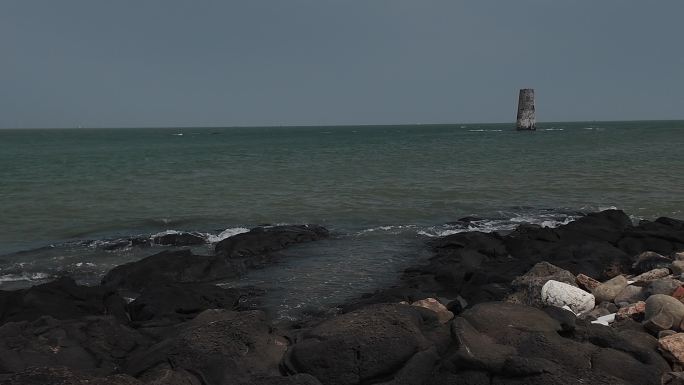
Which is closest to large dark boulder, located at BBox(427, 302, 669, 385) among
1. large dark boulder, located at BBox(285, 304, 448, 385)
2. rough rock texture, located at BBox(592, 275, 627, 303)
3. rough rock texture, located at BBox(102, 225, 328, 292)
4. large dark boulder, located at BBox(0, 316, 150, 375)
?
large dark boulder, located at BBox(285, 304, 448, 385)

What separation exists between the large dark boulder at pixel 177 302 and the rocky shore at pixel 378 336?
0.12ft

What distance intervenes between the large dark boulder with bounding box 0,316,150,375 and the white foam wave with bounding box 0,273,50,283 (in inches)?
279

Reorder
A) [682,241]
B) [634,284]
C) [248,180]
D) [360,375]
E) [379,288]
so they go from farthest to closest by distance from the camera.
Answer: [248,180] → [682,241] → [379,288] → [634,284] → [360,375]

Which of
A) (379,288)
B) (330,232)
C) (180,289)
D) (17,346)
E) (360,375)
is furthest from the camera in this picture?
(330,232)

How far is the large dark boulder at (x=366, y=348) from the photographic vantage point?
6742 mm

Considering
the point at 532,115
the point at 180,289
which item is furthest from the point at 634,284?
the point at 532,115

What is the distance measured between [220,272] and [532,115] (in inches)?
4651

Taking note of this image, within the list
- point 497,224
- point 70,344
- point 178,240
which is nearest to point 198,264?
point 178,240

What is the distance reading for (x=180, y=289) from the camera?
12125mm

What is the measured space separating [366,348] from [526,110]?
398 feet

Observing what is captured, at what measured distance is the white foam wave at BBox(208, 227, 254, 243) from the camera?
64.1ft

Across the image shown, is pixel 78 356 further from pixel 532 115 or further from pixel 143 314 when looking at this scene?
pixel 532 115

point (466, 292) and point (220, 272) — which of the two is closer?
point (466, 292)

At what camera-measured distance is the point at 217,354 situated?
7027 mm
